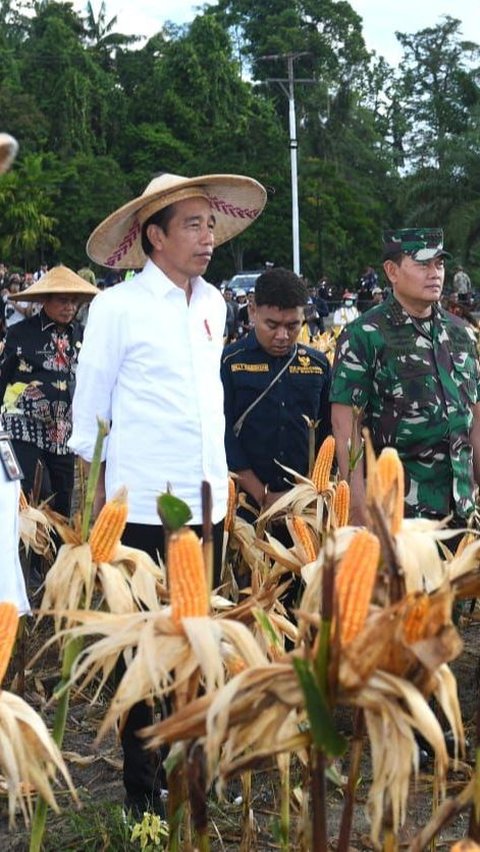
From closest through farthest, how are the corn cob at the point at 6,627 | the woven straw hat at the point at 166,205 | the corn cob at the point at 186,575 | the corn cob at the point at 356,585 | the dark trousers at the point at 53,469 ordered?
the corn cob at the point at 356,585 → the corn cob at the point at 186,575 → the corn cob at the point at 6,627 → the woven straw hat at the point at 166,205 → the dark trousers at the point at 53,469

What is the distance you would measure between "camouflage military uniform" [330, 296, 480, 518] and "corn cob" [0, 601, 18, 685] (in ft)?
8.13

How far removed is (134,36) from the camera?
283ft

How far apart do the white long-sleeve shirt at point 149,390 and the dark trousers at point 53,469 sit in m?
3.16

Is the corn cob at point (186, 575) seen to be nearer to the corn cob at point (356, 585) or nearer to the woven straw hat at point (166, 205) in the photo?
the corn cob at point (356, 585)

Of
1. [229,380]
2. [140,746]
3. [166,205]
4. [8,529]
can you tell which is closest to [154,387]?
[166,205]

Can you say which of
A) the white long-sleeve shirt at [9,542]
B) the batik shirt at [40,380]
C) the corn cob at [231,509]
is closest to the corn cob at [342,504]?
the corn cob at [231,509]

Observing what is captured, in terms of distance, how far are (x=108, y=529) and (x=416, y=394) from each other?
6.34 ft

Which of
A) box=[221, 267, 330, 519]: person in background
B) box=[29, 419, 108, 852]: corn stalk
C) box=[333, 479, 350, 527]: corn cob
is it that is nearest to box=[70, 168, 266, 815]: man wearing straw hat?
box=[333, 479, 350, 527]: corn cob

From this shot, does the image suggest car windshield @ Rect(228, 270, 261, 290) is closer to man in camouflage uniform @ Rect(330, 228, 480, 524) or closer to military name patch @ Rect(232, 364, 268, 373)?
military name patch @ Rect(232, 364, 268, 373)

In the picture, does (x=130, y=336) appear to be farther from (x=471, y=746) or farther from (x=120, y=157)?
(x=120, y=157)

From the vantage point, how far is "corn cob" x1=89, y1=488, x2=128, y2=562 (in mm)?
2641

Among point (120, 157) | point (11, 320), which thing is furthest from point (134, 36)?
point (11, 320)

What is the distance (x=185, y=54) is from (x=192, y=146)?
629 centimetres

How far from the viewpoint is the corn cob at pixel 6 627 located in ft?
6.72
